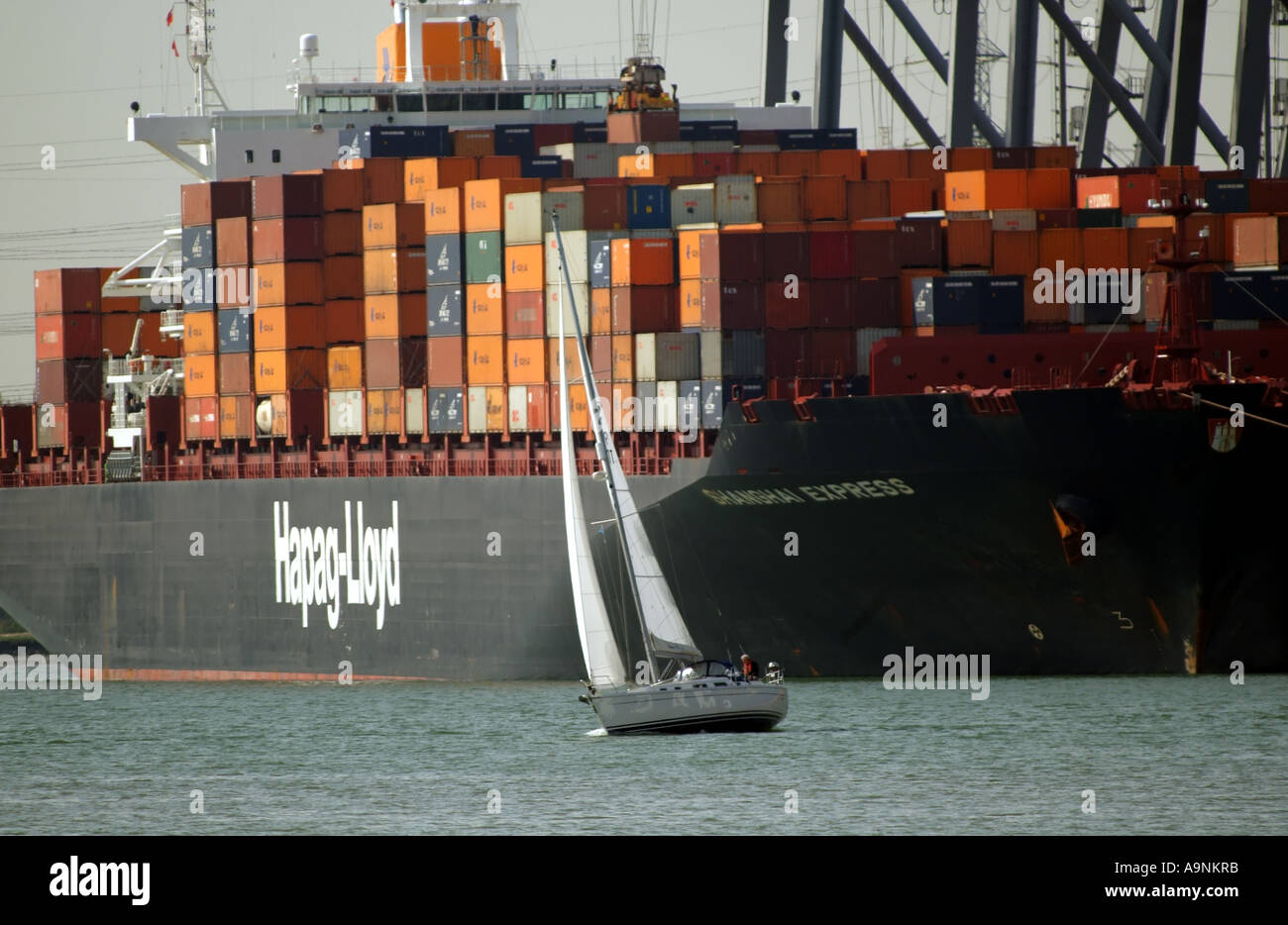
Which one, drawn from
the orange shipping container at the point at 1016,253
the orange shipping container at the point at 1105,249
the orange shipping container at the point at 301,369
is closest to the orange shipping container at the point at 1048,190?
the orange shipping container at the point at 1016,253

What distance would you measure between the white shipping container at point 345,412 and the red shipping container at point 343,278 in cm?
243

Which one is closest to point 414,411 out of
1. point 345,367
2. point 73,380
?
point 345,367

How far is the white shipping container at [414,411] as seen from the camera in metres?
46.7

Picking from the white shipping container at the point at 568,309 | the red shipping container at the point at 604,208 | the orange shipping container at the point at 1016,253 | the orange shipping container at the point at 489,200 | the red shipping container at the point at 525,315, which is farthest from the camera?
the orange shipping container at the point at 489,200

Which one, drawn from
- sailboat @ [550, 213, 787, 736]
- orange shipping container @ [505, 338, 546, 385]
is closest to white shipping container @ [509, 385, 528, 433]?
orange shipping container @ [505, 338, 546, 385]

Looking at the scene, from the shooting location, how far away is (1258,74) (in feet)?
181

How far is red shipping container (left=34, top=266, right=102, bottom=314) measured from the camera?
192ft

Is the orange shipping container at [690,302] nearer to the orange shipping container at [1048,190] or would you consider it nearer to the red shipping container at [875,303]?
the red shipping container at [875,303]

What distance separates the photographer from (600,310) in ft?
139

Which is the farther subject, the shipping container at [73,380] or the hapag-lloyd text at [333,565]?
the shipping container at [73,380]

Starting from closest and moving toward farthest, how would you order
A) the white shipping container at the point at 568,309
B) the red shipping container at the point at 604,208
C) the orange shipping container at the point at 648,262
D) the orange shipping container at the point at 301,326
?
the orange shipping container at the point at 648,262
the white shipping container at the point at 568,309
the red shipping container at the point at 604,208
the orange shipping container at the point at 301,326

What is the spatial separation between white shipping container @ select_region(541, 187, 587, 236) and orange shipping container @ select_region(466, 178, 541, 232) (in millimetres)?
789

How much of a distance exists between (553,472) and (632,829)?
19.4 m

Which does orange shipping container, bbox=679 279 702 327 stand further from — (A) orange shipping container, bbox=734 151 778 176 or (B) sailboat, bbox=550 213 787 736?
(A) orange shipping container, bbox=734 151 778 176
